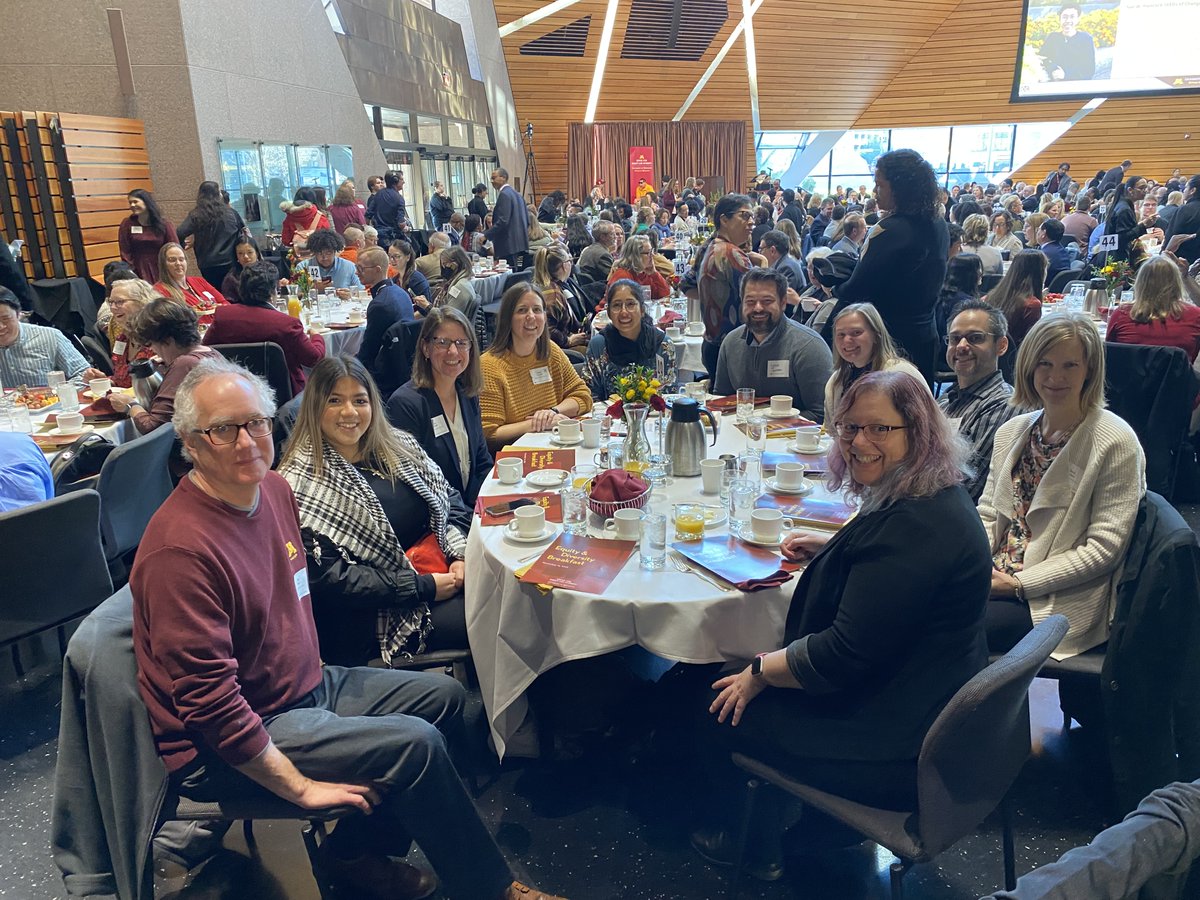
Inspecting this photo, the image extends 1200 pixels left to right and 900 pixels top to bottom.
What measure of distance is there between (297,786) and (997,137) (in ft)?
69.5

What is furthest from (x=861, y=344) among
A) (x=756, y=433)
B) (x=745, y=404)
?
(x=756, y=433)

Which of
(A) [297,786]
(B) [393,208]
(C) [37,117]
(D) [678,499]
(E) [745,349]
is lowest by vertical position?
(A) [297,786]

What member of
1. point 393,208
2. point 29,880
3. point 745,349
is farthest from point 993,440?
point 393,208

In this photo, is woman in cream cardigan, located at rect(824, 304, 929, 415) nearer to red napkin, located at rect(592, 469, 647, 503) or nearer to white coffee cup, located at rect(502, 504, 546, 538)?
red napkin, located at rect(592, 469, 647, 503)

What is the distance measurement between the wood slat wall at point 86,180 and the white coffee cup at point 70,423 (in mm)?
4635

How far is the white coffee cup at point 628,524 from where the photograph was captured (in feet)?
Answer: 7.38

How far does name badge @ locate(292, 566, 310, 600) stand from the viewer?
1908mm

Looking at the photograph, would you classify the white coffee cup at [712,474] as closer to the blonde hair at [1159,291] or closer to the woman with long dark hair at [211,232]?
the blonde hair at [1159,291]

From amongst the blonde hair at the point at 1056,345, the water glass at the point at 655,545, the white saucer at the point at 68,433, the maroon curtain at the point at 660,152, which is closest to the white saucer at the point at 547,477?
the water glass at the point at 655,545

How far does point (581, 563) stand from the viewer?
213cm

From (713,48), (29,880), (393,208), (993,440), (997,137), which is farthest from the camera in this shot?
(997,137)

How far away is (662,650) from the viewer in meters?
1.99

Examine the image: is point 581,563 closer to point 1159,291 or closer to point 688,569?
point 688,569

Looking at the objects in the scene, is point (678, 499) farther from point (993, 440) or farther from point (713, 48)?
point (713, 48)
